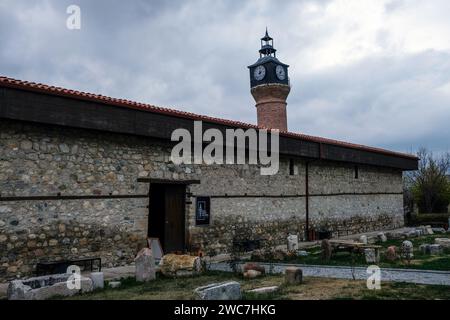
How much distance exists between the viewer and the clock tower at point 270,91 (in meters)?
31.0

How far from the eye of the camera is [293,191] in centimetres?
1579

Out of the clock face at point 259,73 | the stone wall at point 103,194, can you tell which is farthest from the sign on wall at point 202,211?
the clock face at point 259,73

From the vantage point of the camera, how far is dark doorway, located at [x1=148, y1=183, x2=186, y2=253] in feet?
38.3

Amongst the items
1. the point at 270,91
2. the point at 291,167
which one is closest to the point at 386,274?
the point at 291,167

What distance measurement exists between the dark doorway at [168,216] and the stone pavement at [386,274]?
7.26 feet

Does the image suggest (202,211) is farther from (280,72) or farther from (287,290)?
(280,72)

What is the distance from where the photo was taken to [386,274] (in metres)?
8.34

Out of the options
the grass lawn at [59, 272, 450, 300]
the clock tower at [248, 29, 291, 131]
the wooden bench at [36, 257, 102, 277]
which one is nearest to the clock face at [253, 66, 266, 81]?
the clock tower at [248, 29, 291, 131]

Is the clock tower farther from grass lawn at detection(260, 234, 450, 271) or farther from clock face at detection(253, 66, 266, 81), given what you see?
grass lawn at detection(260, 234, 450, 271)

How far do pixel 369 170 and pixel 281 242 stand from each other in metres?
7.72

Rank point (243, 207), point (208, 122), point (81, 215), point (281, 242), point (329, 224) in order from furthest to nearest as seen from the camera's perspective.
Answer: point (329, 224), point (281, 242), point (243, 207), point (208, 122), point (81, 215)

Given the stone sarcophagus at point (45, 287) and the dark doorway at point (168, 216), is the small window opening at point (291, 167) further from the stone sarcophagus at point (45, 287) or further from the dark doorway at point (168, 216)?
the stone sarcophagus at point (45, 287)
